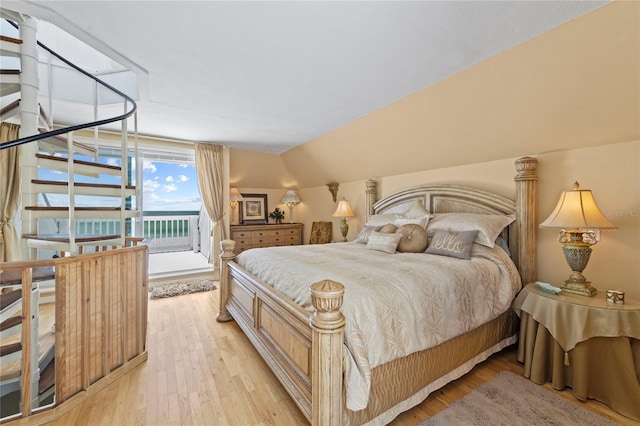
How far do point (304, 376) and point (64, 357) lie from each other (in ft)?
5.01

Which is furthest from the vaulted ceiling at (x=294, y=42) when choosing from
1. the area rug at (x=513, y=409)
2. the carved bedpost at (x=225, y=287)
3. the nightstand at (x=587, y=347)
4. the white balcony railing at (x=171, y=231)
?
the white balcony railing at (x=171, y=231)

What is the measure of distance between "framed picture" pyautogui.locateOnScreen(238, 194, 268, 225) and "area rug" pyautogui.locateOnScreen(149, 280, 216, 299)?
1.52 m

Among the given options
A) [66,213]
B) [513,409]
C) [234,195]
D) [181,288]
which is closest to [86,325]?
[66,213]

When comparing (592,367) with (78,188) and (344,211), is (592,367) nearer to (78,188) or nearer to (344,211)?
(344,211)

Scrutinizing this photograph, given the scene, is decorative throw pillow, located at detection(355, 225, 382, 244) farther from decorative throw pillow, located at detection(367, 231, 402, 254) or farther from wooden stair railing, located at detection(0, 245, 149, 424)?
wooden stair railing, located at detection(0, 245, 149, 424)

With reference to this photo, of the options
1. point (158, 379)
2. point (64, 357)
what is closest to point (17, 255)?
point (64, 357)

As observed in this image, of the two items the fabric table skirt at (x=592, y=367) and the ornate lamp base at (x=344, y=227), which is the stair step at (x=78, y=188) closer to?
the ornate lamp base at (x=344, y=227)

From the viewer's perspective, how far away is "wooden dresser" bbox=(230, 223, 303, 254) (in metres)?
5.01

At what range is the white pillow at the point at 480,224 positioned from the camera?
232cm

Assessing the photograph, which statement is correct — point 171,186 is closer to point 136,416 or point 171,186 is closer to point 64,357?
point 64,357

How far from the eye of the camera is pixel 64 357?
63.7 inches

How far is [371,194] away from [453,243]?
194 centimetres

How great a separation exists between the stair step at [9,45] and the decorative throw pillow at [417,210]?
379 cm

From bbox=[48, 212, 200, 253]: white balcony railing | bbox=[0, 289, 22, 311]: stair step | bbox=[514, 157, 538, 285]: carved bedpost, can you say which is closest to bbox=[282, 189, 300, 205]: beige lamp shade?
bbox=[48, 212, 200, 253]: white balcony railing
